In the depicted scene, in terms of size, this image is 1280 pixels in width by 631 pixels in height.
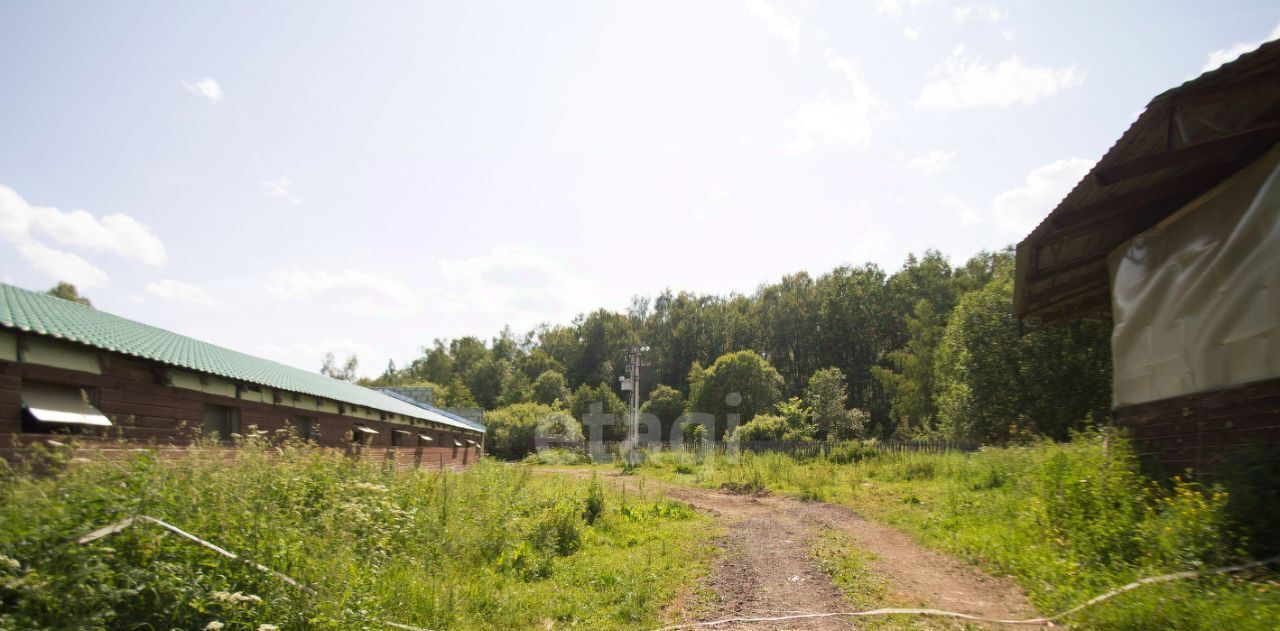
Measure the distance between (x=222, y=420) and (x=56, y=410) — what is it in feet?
12.1

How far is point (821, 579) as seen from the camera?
7.07m

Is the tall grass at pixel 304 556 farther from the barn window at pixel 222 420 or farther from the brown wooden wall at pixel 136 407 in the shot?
the barn window at pixel 222 420

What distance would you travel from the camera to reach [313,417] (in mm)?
13797

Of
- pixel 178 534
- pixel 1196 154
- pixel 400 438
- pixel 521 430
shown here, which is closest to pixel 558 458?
pixel 521 430

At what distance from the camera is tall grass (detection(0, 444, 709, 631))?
3926 mm

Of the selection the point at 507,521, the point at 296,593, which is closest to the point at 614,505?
the point at 507,521

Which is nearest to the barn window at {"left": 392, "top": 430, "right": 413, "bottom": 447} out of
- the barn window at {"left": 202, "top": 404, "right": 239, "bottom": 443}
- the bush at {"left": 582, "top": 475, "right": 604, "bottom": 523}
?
the barn window at {"left": 202, "top": 404, "right": 239, "bottom": 443}

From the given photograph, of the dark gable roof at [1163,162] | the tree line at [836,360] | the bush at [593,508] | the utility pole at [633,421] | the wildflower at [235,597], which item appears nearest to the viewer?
the wildflower at [235,597]

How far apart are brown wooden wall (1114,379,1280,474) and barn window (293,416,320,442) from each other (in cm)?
1489

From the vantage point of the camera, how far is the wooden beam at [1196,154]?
19.0 ft

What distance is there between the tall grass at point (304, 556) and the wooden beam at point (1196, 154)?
21.4ft

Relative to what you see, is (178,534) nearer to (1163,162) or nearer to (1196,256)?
(1163,162)

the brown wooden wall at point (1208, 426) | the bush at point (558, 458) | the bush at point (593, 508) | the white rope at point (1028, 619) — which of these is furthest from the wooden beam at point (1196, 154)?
the bush at point (558, 458)

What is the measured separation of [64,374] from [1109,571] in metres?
11.9
